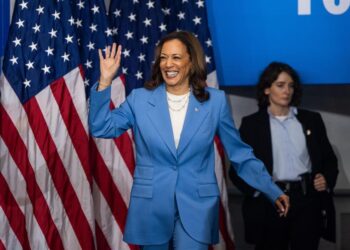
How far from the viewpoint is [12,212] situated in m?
3.78

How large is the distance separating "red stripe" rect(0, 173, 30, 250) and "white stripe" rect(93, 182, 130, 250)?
20.6 inches

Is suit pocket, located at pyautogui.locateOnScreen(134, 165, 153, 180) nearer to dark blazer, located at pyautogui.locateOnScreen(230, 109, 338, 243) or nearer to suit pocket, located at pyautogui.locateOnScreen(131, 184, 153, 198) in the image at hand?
suit pocket, located at pyautogui.locateOnScreen(131, 184, 153, 198)

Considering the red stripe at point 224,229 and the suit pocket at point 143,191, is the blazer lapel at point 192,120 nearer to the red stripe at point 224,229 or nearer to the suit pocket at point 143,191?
the suit pocket at point 143,191

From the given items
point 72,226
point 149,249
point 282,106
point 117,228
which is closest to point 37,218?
point 72,226

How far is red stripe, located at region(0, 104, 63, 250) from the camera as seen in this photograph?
3783 millimetres

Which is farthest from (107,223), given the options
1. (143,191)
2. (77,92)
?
(143,191)

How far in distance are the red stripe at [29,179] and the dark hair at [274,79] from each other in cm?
150

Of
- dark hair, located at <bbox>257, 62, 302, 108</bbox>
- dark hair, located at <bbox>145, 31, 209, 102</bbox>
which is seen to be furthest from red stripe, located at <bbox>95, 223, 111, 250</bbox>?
dark hair, located at <bbox>145, 31, 209, 102</bbox>

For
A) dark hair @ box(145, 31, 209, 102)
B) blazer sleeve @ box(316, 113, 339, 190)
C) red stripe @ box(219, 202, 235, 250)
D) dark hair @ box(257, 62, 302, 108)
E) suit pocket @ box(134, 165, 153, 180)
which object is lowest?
red stripe @ box(219, 202, 235, 250)

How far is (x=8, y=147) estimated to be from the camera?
12.4 feet

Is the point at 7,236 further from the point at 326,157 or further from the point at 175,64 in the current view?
the point at 326,157

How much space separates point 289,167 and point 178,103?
Answer: 1.37m

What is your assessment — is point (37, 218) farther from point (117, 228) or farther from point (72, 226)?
point (117, 228)

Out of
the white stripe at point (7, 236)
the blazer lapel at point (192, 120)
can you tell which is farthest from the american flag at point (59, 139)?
the blazer lapel at point (192, 120)
